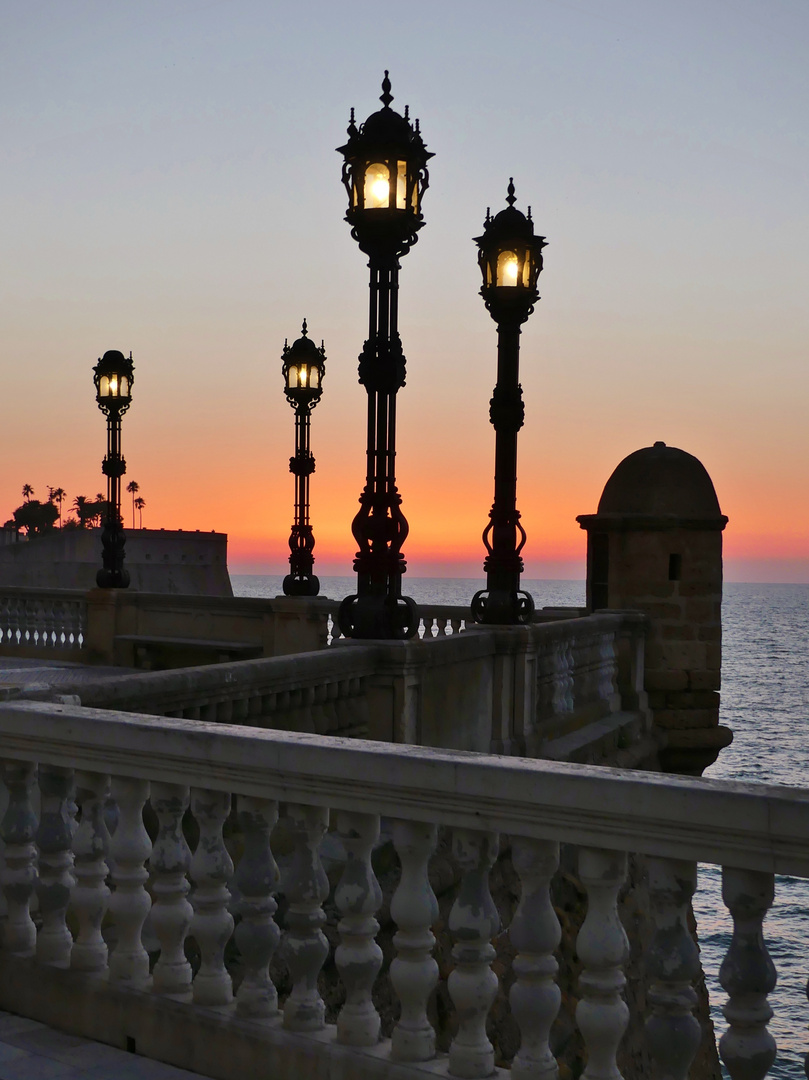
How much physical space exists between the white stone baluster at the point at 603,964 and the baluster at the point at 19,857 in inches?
93.5

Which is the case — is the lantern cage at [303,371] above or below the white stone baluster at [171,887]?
above

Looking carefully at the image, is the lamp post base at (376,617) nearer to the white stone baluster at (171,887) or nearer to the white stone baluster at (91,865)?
the white stone baluster at (91,865)

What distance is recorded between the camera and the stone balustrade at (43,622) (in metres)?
19.6

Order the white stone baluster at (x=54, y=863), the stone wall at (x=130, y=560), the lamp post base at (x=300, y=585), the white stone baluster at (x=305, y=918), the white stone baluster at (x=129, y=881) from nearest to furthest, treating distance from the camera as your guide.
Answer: the white stone baluster at (x=305, y=918) < the white stone baluster at (x=129, y=881) < the white stone baluster at (x=54, y=863) < the lamp post base at (x=300, y=585) < the stone wall at (x=130, y=560)

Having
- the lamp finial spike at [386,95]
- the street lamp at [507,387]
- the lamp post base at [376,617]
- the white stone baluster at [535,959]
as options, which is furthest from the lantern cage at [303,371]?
the white stone baluster at [535,959]

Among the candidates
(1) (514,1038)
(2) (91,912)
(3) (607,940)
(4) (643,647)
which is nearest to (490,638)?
(1) (514,1038)

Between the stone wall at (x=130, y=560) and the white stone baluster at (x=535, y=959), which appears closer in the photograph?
the white stone baluster at (x=535, y=959)

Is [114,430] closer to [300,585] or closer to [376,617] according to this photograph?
[300,585]

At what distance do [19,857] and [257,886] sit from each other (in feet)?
4.29

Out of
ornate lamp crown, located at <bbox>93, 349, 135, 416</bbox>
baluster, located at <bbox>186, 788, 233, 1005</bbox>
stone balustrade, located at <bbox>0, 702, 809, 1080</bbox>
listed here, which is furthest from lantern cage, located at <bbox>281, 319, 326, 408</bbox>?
baluster, located at <bbox>186, 788, 233, 1005</bbox>

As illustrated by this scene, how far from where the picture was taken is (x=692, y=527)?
1631 centimetres

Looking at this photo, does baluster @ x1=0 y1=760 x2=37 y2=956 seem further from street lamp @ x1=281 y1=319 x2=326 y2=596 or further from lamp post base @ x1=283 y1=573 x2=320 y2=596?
street lamp @ x1=281 y1=319 x2=326 y2=596

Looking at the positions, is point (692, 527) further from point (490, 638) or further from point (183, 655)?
point (183, 655)

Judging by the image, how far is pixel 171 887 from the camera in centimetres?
389
